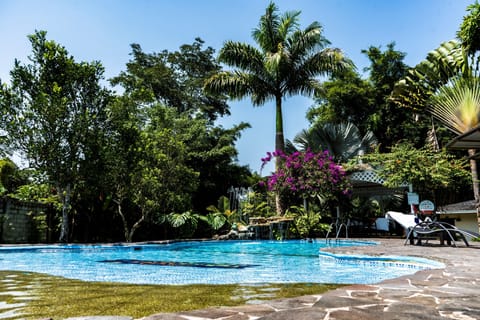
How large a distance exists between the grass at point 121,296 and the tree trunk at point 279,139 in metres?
11.2

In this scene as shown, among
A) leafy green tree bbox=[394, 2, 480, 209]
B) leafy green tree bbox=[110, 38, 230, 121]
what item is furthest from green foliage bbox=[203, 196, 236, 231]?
leafy green tree bbox=[394, 2, 480, 209]

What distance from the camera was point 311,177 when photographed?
14.7 metres

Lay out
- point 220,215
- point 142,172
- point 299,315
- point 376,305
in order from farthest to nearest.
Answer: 1. point 220,215
2. point 142,172
3. point 376,305
4. point 299,315

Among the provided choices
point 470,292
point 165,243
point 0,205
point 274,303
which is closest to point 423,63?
point 165,243

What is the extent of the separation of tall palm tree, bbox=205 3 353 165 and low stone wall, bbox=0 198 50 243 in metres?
9.35

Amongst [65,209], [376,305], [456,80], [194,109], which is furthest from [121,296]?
[194,109]

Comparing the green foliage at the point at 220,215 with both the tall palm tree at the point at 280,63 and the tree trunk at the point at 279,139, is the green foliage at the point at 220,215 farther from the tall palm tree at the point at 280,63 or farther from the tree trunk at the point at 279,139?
the tall palm tree at the point at 280,63

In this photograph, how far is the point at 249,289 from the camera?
4.28 metres

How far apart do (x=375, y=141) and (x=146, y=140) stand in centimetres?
1324

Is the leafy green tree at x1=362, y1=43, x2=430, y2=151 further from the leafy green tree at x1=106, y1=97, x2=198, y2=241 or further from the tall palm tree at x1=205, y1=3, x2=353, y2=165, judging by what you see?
the leafy green tree at x1=106, y1=97, x2=198, y2=241

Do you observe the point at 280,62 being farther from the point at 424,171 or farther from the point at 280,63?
the point at 424,171

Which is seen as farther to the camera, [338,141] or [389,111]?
[389,111]

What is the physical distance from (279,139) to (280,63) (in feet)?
11.7

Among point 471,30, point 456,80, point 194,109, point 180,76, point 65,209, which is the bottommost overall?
point 65,209
